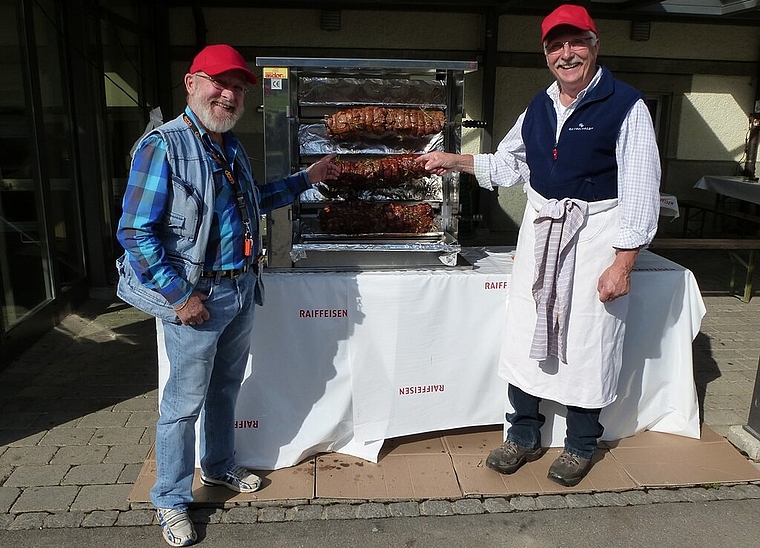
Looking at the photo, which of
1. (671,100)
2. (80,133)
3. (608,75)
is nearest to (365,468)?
(608,75)

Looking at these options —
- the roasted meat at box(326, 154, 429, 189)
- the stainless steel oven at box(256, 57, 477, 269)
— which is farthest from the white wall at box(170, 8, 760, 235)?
the roasted meat at box(326, 154, 429, 189)

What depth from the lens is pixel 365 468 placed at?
3.08 metres

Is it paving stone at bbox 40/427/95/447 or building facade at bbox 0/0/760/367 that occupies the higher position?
building facade at bbox 0/0/760/367

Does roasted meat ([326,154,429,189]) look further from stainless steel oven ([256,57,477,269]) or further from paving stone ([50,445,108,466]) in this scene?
paving stone ([50,445,108,466])

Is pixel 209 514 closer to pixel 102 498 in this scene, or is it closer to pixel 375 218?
pixel 102 498

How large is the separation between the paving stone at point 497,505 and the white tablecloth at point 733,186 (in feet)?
21.1

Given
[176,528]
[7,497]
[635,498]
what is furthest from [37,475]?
[635,498]

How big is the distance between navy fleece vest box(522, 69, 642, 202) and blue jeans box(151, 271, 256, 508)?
135 cm

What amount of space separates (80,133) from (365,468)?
4289 millimetres

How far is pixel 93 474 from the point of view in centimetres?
301

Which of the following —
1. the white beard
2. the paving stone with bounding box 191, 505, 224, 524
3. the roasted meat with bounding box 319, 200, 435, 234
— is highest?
the white beard

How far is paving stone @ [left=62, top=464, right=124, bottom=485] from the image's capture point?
2.95 meters

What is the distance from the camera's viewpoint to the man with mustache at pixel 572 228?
8.19 feet

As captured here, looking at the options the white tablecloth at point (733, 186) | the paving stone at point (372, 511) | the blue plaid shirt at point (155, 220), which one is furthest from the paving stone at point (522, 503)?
the white tablecloth at point (733, 186)
